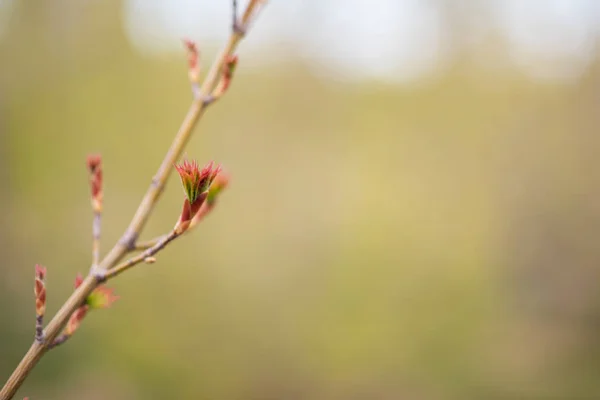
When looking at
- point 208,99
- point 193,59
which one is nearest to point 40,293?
point 208,99

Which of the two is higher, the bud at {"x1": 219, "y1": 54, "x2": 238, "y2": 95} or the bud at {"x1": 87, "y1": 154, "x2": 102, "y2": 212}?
the bud at {"x1": 219, "y1": 54, "x2": 238, "y2": 95}

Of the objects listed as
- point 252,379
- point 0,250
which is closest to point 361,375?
point 252,379

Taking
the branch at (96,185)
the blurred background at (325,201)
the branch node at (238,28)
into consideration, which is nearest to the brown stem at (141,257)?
the branch at (96,185)

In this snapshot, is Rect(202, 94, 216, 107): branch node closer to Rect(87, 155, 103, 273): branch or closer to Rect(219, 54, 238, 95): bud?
Rect(219, 54, 238, 95): bud

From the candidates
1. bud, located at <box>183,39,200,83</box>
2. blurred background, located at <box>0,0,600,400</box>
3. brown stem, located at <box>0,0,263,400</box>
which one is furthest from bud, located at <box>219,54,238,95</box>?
blurred background, located at <box>0,0,600,400</box>

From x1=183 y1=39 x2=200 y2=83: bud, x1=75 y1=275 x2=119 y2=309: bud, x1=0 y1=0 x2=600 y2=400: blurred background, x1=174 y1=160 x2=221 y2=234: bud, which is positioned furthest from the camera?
x1=0 y1=0 x2=600 y2=400: blurred background

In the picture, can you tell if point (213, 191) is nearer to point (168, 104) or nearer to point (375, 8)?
point (168, 104)

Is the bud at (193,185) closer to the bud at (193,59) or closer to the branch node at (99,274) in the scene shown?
the branch node at (99,274)

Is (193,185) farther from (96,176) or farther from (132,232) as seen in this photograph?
(96,176)
